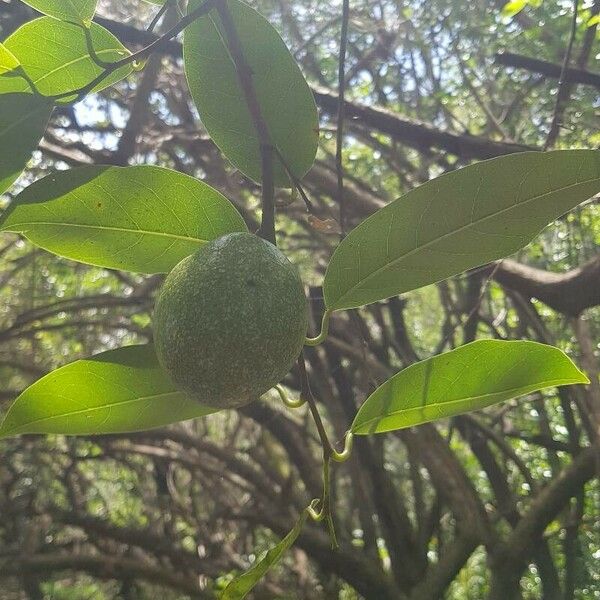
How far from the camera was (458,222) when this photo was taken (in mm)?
586

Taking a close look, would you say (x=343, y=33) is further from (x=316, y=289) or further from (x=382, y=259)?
(x=316, y=289)

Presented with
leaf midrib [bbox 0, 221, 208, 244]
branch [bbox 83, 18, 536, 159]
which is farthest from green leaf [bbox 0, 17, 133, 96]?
branch [bbox 83, 18, 536, 159]

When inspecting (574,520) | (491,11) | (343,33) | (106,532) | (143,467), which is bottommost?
(574,520)

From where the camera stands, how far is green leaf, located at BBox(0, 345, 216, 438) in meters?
0.65

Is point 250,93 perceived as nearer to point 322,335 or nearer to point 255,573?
point 322,335

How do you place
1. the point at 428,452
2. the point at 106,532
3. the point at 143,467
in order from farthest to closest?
the point at 143,467 → the point at 106,532 → the point at 428,452

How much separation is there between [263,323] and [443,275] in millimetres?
176

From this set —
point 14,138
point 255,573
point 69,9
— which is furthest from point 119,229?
point 255,573

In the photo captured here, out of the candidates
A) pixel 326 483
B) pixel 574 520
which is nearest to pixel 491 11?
pixel 574 520

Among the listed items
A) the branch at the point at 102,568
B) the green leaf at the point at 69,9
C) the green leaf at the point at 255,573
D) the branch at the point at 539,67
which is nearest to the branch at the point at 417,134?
the branch at the point at 539,67

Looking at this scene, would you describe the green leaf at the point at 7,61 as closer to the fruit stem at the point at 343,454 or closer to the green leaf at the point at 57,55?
the green leaf at the point at 57,55

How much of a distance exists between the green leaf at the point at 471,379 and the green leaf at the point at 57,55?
1.38 ft

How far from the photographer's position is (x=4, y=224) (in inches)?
24.3

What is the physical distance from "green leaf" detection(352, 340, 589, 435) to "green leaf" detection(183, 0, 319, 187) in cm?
24
